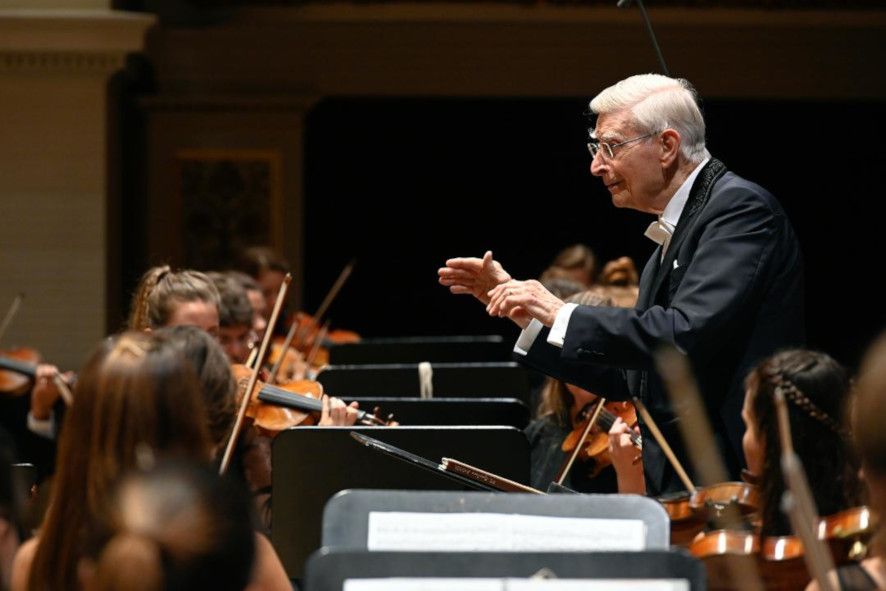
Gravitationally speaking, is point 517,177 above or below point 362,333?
above

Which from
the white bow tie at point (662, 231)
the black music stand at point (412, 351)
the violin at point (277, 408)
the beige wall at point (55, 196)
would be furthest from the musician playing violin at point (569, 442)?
the beige wall at point (55, 196)

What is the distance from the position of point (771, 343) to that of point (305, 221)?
5765 mm

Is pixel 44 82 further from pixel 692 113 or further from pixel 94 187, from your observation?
pixel 692 113

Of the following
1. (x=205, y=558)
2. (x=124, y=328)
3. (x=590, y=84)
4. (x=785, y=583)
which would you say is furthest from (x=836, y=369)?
(x=590, y=84)

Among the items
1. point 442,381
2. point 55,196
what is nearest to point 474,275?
point 442,381

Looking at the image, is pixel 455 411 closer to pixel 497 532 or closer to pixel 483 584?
pixel 497 532

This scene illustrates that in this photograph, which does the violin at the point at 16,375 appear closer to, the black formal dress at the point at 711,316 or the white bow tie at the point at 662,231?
the black formal dress at the point at 711,316

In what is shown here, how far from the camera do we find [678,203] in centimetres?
311

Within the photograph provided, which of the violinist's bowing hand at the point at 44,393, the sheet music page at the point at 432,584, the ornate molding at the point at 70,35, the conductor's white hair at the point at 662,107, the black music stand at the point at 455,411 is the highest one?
the ornate molding at the point at 70,35

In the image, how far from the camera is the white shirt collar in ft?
10.2

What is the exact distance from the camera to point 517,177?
8.65 meters

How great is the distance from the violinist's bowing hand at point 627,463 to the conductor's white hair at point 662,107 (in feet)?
2.27

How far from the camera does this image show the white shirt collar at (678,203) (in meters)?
3.10

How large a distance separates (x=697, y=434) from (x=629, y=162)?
916 mm
